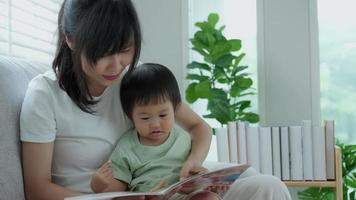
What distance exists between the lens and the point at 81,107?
1.33 meters

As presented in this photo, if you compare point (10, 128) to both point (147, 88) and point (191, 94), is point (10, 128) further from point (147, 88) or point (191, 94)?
point (191, 94)

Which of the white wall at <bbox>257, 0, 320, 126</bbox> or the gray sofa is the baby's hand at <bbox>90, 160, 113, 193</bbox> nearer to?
the gray sofa

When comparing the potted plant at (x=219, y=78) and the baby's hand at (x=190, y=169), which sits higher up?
the potted plant at (x=219, y=78)

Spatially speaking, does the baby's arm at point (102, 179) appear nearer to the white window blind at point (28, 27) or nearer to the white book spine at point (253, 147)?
the white window blind at point (28, 27)

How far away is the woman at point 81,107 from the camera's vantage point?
1.21m

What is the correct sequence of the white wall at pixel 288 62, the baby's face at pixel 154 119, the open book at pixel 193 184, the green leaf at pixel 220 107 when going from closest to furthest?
the open book at pixel 193 184
the baby's face at pixel 154 119
the green leaf at pixel 220 107
the white wall at pixel 288 62

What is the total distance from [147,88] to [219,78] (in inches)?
47.0

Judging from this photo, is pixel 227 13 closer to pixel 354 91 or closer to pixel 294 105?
pixel 294 105

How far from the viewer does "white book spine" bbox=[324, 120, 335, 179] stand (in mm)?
2162

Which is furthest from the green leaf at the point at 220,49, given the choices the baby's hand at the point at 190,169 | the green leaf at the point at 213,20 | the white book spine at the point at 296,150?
the baby's hand at the point at 190,169

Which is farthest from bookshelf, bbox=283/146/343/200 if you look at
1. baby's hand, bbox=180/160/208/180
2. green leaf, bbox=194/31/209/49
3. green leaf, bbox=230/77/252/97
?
baby's hand, bbox=180/160/208/180

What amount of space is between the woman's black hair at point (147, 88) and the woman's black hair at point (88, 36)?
47mm

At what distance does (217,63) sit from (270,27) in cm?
46

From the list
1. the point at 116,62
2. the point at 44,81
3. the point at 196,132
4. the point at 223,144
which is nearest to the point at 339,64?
the point at 223,144
